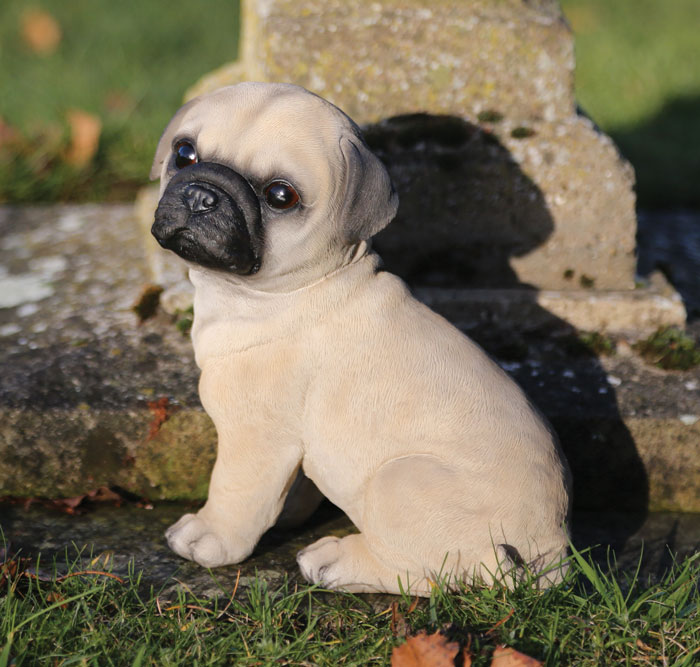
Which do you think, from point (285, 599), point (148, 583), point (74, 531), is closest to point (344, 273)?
point (285, 599)

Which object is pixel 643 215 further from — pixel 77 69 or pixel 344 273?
pixel 77 69

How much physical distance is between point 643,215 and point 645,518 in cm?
223

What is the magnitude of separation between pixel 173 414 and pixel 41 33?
581 centimetres

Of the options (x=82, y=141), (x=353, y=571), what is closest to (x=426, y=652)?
(x=353, y=571)

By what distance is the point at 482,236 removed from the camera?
3436mm

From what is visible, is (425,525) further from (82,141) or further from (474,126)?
(82,141)

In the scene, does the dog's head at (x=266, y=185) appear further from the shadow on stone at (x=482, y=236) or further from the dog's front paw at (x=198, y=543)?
the shadow on stone at (x=482, y=236)

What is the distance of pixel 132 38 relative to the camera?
764 centimetres

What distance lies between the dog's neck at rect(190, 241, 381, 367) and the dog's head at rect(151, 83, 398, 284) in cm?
10

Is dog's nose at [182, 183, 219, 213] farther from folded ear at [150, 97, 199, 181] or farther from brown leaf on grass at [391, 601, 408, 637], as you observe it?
brown leaf on grass at [391, 601, 408, 637]

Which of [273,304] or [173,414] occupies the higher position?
[273,304]

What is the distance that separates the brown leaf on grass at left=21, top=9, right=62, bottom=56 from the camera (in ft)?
24.3

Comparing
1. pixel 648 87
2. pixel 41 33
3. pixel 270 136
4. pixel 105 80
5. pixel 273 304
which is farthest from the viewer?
pixel 41 33

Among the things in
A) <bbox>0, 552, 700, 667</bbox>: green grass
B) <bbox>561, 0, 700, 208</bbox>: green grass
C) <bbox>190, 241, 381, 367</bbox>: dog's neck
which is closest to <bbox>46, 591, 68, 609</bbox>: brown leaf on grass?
<bbox>0, 552, 700, 667</bbox>: green grass
